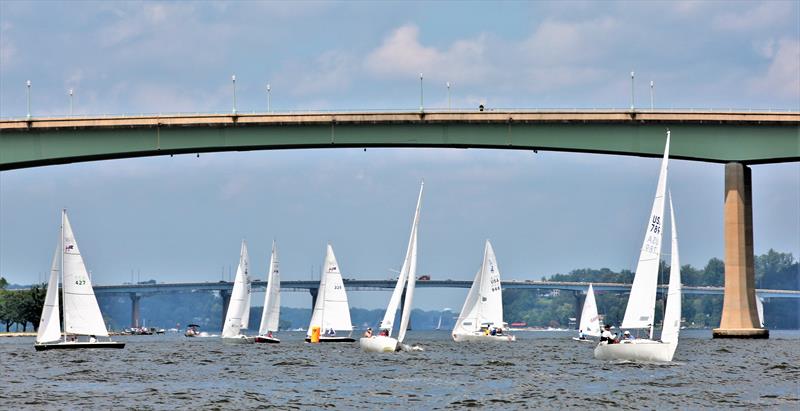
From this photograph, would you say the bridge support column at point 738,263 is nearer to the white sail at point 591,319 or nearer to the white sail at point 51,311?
the white sail at point 591,319

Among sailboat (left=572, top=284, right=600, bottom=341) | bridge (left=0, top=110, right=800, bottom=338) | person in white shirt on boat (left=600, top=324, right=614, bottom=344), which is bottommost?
sailboat (left=572, top=284, right=600, bottom=341)

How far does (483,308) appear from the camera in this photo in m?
109

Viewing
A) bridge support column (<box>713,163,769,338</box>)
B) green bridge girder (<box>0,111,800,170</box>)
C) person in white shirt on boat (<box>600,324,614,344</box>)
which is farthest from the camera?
bridge support column (<box>713,163,769,338</box>)

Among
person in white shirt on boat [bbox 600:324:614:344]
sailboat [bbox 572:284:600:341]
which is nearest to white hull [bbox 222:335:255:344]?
sailboat [bbox 572:284:600:341]

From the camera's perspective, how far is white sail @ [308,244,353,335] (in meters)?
105

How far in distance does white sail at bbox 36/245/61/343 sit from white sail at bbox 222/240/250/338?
29347mm

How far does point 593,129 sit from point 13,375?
51.3 meters

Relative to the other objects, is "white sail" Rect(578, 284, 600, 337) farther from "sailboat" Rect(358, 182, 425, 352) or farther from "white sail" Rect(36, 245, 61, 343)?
"white sail" Rect(36, 245, 61, 343)

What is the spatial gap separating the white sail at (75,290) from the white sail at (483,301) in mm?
34938

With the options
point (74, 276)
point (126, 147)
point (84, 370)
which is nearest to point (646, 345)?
point (84, 370)

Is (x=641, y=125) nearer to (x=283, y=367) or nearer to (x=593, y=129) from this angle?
(x=593, y=129)

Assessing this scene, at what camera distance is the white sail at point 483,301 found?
108375mm

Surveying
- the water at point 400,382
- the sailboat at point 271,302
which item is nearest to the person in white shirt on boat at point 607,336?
the water at point 400,382

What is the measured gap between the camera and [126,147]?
101188 mm
